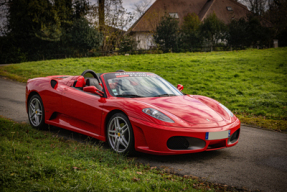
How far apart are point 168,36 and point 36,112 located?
2613 cm

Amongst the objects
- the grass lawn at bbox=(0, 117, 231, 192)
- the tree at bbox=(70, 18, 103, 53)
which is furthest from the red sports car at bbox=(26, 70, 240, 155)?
the tree at bbox=(70, 18, 103, 53)

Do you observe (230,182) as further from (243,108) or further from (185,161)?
(243,108)

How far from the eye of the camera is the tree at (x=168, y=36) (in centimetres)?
3103

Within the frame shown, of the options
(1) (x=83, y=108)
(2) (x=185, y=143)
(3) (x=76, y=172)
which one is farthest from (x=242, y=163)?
(1) (x=83, y=108)

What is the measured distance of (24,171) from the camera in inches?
130

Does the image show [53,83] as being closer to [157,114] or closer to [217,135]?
[157,114]

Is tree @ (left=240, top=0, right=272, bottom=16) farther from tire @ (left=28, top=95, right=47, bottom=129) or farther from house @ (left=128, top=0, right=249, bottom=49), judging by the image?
tire @ (left=28, top=95, right=47, bottom=129)

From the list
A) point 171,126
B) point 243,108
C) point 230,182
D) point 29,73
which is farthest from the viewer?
point 29,73

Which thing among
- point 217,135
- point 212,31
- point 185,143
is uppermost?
point 212,31

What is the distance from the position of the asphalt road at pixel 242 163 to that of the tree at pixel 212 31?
27.2m

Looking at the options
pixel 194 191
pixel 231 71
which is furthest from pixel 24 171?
pixel 231 71

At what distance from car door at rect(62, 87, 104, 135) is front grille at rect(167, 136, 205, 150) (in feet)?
4.51

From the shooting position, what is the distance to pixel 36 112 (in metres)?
6.27

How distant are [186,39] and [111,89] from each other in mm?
27474
